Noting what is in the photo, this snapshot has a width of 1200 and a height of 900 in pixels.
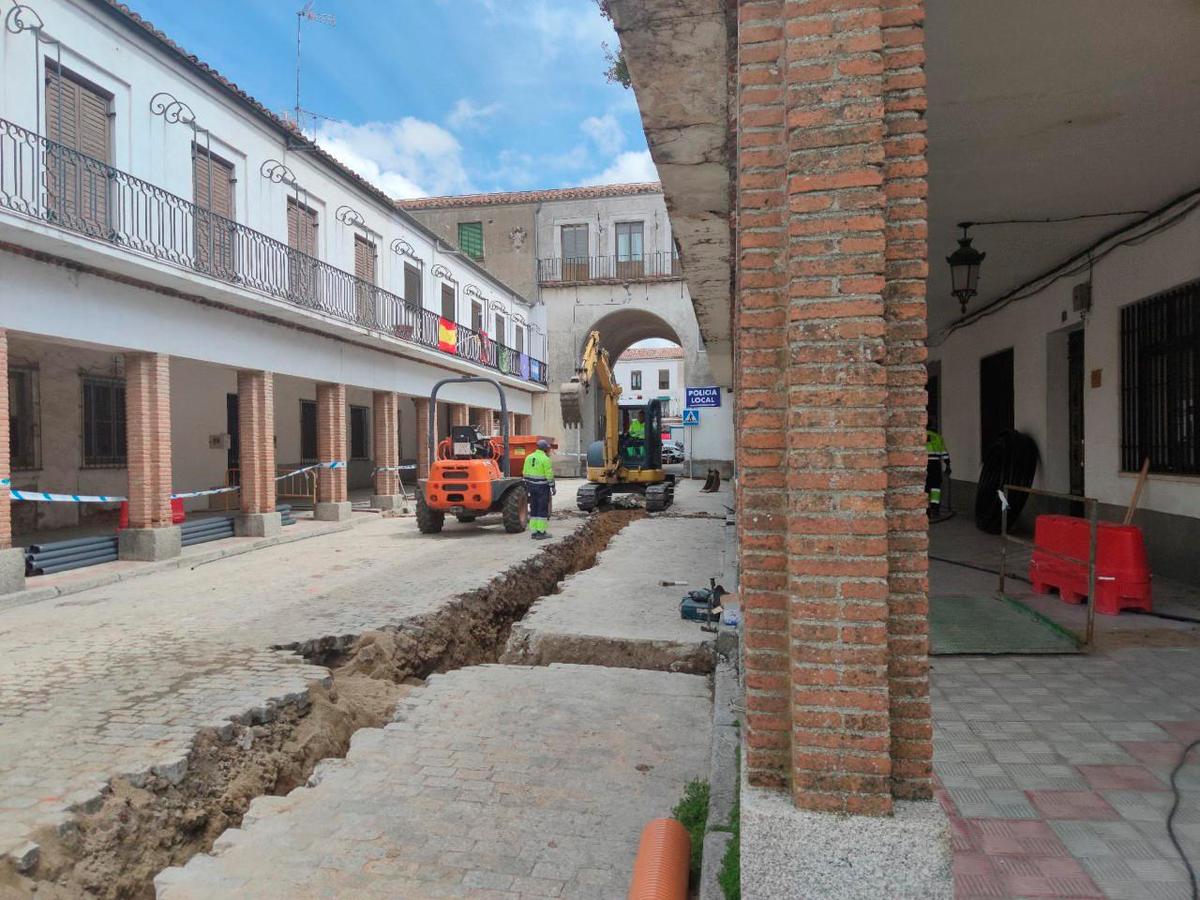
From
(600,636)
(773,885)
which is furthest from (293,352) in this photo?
(773,885)

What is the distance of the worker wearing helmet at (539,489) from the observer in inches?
470

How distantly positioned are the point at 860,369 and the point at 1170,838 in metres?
2.30

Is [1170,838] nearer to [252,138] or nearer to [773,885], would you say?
[773,885]

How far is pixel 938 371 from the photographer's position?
14594mm

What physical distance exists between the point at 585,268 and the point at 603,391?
14551 millimetres

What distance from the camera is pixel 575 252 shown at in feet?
97.8

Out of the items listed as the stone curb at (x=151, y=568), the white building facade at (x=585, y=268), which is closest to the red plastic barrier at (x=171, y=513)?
the stone curb at (x=151, y=568)

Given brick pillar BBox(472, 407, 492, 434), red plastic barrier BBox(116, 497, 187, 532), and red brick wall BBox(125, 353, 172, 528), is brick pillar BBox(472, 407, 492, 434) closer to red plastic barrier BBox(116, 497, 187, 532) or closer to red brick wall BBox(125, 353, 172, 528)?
red plastic barrier BBox(116, 497, 187, 532)

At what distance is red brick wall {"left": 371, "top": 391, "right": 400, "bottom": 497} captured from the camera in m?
17.2

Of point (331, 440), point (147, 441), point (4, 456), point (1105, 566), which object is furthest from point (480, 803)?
point (331, 440)

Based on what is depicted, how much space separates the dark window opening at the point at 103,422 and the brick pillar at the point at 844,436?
14400 mm

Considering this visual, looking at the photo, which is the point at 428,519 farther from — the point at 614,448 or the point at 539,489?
the point at 614,448

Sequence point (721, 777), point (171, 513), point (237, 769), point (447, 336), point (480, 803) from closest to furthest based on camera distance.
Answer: point (721, 777) → point (480, 803) → point (237, 769) → point (171, 513) → point (447, 336)

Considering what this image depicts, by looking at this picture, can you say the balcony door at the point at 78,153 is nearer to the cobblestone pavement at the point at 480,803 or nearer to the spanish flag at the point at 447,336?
the cobblestone pavement at the point at 480,803
